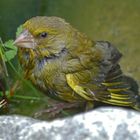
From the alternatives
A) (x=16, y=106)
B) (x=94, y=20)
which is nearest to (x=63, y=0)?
(x=94, y=20)

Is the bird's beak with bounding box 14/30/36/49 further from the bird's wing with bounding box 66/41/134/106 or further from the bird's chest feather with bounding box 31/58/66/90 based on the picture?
the bird's wing with bounding box 66/41/134/106

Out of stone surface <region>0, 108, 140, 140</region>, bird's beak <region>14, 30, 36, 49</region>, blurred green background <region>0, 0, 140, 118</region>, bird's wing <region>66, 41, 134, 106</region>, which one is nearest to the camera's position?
stone surface <region>0, 108, 140, 140</region>

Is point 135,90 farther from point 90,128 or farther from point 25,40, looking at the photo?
point 90,128

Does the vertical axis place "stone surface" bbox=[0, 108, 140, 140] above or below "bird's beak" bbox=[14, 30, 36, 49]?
above

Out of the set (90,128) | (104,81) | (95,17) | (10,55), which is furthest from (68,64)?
(90,128)

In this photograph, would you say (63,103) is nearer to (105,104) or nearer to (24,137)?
(105,104)

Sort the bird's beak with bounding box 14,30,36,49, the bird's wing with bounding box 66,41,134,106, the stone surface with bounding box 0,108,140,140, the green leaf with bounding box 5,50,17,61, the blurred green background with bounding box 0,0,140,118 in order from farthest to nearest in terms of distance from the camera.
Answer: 1. the blurred green background with bounding box 0,0,140,118
2. the green leaf with bounding box 5,50,17,61
3. the bird's wing with bounding box 66,41,134,106
4. the bird's beak with bounding box 14,30,36,49
5. the stone surface with bounding box 0,108,140,140

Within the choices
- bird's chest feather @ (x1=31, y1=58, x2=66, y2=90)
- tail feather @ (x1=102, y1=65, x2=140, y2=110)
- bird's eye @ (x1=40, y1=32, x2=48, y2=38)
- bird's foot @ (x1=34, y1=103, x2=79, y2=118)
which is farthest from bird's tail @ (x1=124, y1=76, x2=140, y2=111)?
bird's eye @ (x1=40, y1=32, x2=48, y2=38)
